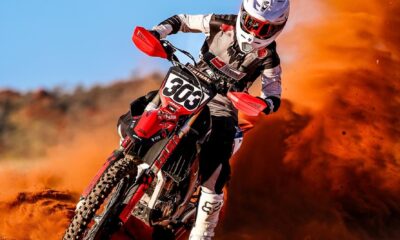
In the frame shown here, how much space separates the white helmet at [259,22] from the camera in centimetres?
782

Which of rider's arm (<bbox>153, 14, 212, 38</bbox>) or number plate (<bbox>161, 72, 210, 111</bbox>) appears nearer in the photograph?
number plate (<bbox>161, 72, 210, 111</bbox>)

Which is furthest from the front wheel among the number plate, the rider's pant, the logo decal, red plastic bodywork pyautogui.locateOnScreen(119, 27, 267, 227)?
the logo decal

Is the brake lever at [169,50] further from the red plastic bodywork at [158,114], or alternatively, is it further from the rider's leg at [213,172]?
the rider's leg at [213,172]

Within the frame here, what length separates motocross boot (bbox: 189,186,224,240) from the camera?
8180 millimetres

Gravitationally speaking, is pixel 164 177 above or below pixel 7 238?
above

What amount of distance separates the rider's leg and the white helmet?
88cm

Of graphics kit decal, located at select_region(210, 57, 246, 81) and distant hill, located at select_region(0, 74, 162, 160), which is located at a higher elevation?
graphics kit decal, located at select_region(210, 57, 246, 81)

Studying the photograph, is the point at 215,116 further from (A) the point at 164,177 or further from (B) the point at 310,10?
(B) the point at 310,10

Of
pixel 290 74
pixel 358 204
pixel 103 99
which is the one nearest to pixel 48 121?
pixel 103 99

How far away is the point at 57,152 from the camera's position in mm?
12383

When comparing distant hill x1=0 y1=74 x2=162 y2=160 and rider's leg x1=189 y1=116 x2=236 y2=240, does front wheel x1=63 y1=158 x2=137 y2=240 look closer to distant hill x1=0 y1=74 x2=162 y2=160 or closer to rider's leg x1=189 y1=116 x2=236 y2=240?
rider's leg x1=189 y1=116 x2=236 y2=240

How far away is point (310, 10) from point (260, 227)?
4.35 m

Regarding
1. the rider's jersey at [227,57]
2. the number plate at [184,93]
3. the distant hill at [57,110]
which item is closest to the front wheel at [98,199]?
the number plate at [184,93]

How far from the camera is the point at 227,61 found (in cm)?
825
